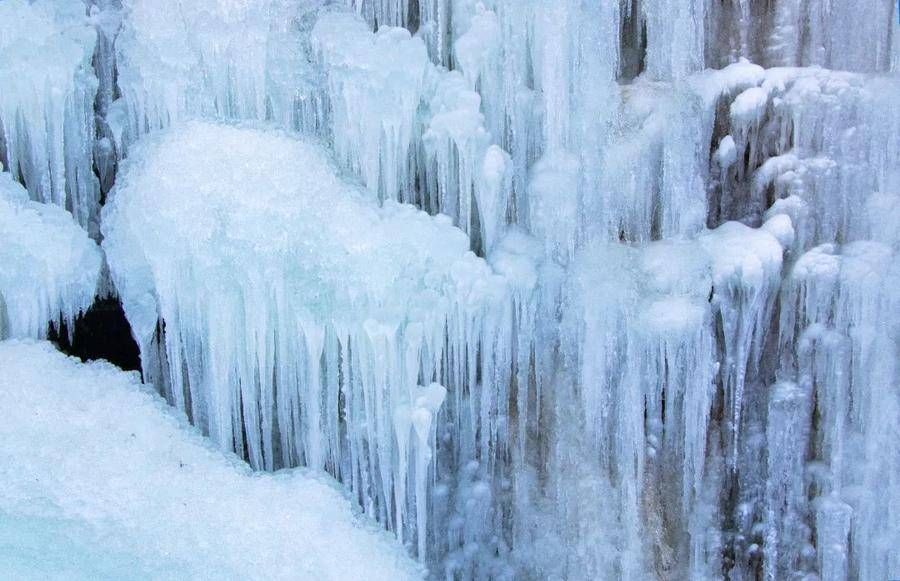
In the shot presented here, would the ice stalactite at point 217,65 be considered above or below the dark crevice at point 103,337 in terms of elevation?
above

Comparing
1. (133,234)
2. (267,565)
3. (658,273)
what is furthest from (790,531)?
(133,234)

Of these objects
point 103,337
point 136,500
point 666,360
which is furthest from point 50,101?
point 666,360

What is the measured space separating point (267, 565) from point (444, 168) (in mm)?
1919

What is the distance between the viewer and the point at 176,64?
5.34 m

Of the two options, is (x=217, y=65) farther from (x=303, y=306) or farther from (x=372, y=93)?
(x=303, y=306)

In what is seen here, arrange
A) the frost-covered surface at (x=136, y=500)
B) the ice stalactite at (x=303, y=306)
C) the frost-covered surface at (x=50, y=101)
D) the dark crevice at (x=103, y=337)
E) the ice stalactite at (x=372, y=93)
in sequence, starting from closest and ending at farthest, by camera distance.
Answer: the frost-covered surface at (x=136, y=500) → the ice stalactite at (x=303, y=306) → the ice stalactite at (x=372, y=93) → the frost-covered surface at (x=50, y=101) → the dark crevice at (x=103, y=337)

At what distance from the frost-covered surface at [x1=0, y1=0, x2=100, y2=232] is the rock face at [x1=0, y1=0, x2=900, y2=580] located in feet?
0.05

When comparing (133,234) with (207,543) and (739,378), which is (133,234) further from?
(739,378)

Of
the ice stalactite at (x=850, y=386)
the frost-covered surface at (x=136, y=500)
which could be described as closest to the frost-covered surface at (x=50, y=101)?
the frost-covered surface at (x=136, y=500)

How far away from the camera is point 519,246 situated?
5355 mm

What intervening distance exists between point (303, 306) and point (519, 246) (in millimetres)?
1031

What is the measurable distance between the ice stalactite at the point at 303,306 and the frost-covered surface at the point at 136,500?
0.25 m

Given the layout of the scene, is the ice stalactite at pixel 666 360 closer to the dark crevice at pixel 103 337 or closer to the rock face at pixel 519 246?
the rock face at pixel 519 246

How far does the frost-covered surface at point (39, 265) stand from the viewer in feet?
17.3
